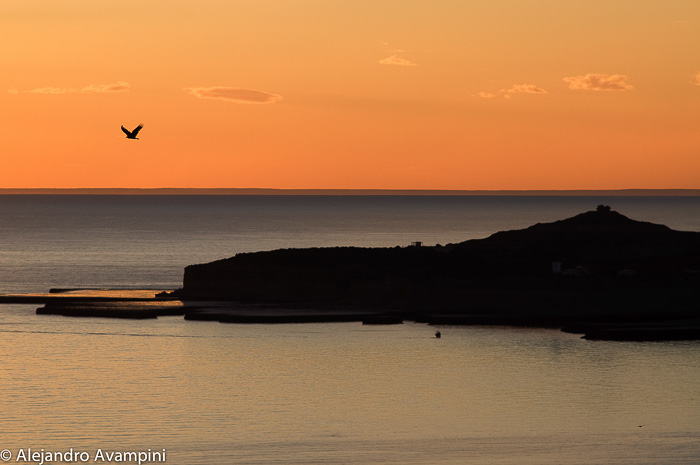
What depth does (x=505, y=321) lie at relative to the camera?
9062 centimetres

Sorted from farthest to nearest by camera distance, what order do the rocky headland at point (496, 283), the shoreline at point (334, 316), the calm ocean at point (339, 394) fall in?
the rocky headland at point (496, 283)
the shoreline at point (334, 316)
the calm ocean at point (339, 394)

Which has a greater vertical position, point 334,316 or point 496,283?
point 496,283

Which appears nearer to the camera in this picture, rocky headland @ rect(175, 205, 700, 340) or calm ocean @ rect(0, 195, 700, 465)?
calm ocean @ rect(0, 195, 700, 465)

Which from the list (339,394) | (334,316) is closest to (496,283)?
(334,316)

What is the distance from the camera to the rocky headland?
3583 inches

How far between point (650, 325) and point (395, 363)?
20.6 metres

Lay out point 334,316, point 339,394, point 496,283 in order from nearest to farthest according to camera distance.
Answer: point 339,394
point 334,316
point 496,283

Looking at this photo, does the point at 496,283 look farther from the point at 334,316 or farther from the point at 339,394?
the point at 339,394

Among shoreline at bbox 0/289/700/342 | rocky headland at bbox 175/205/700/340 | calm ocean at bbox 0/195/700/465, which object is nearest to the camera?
calm ocean at bbox 0/195/700/465

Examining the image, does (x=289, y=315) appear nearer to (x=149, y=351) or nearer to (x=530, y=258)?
(x=149, y=351)

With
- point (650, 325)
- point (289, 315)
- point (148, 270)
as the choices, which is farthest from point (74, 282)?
point (650, 325)

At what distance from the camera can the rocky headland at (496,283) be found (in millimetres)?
91000

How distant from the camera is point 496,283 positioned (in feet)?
316

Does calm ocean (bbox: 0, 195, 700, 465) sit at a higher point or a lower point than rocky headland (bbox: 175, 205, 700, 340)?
lower
